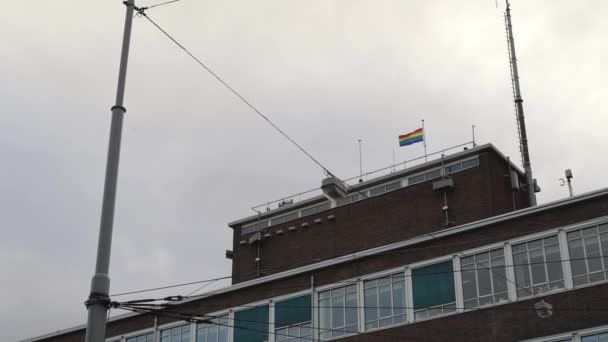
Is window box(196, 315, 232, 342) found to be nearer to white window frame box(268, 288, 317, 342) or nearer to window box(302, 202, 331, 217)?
white window frame box(268, 288, 317, 342)

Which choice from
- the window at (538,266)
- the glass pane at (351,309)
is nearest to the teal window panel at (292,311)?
the glass pane at (351,309)

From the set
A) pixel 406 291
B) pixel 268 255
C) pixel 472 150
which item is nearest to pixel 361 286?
pixel 406 291

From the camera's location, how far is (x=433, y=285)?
38219 mm

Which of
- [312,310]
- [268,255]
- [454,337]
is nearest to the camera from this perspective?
[454,337]

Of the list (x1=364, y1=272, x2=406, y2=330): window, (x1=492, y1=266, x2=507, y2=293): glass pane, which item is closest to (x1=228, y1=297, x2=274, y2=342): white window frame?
(x1=364, y1=272, x2=406, y2=330): window

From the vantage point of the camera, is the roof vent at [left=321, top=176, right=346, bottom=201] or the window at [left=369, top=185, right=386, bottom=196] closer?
the roof vent at [left=321, top=176, right=346, bottom=201]

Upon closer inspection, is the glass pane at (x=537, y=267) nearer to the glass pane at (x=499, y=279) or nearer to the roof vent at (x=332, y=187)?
the glass pane at (x=499, y=279)

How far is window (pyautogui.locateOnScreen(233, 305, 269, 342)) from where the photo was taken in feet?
143

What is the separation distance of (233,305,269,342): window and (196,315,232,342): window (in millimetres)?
646

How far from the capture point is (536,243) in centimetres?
3584

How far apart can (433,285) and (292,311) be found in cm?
794

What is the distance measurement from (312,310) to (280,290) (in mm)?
2432

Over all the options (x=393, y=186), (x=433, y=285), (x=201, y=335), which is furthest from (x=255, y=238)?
(x=433, y=285)

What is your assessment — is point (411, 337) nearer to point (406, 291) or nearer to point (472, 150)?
point (406, 291)
